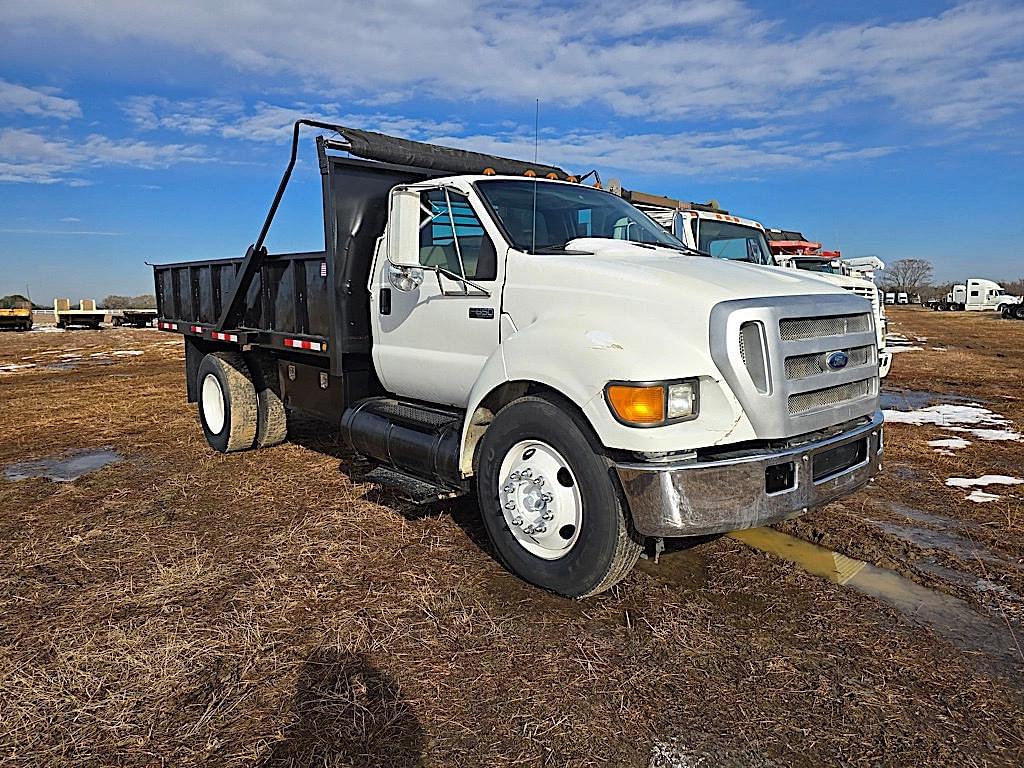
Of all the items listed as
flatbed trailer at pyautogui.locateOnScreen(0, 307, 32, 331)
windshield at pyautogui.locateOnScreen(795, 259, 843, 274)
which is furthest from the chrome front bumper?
flatbed trailer at pyautogui.locateOnScreen(0, 307, 32, 331)

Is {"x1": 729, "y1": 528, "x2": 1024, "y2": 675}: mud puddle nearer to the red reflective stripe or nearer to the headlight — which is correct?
the headlight

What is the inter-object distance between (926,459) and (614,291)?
468cm

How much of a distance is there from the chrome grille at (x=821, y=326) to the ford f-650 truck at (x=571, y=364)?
1cm

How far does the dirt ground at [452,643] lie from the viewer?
2725mm

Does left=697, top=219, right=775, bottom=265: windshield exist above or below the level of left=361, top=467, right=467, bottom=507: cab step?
above

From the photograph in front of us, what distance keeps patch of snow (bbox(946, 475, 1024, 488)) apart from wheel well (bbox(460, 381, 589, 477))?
4051 millimetres

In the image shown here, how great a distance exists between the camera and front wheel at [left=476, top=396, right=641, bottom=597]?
3.54 m

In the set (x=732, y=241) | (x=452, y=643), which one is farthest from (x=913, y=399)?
(x=452, y=643)

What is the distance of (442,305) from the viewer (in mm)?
4742

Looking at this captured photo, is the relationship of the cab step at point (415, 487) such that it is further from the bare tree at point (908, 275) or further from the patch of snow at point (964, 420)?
the bare tree at point (908, 275)

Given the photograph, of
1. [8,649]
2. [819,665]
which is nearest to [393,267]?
[8,649]

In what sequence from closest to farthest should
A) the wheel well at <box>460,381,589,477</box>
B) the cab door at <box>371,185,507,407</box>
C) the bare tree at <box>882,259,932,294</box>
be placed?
the wheel well at <box>460,381,589,477</box> < the cab door at <box>371,185,507,407</box> < the bare tree at <box>882,259,932,294</box>

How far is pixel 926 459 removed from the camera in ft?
22.3

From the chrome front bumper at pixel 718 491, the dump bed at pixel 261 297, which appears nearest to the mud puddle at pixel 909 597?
the chrome front bumper at pixel 718 491
